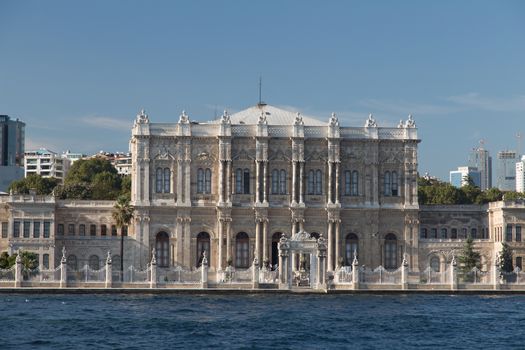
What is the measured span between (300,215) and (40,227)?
18.9 metres

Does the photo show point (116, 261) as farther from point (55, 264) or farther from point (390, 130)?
point (390, 130)

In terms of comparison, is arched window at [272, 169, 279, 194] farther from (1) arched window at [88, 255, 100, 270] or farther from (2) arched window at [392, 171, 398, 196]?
(1) arched window at [88, 255, 100, 270]

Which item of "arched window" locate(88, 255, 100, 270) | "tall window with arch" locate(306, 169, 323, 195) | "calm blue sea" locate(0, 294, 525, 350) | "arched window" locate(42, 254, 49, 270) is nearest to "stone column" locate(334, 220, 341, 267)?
"tall window with arch" locate(306, 169, 323, 195)

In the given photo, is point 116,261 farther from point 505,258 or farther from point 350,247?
point 505,258

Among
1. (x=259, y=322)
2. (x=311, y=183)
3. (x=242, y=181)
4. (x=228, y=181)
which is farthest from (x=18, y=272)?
(x=311, y=183)

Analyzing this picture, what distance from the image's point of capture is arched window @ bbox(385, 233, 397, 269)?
9962cm

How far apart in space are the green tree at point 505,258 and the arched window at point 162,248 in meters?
24.1

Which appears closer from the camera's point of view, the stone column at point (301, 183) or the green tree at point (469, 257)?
the green tree at point (469, 257)

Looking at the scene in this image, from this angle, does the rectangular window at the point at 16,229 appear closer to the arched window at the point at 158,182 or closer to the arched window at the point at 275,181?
the arched window at the point at 158,182

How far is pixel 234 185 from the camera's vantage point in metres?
97.9

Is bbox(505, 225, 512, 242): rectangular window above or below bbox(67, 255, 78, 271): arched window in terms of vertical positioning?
above

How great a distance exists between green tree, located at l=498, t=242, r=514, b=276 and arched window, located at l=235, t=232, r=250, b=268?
18.4 metres

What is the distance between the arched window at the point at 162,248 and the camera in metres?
97.4

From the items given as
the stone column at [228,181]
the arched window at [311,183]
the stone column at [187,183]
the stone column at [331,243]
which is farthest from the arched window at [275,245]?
the stone column at [187,183]
